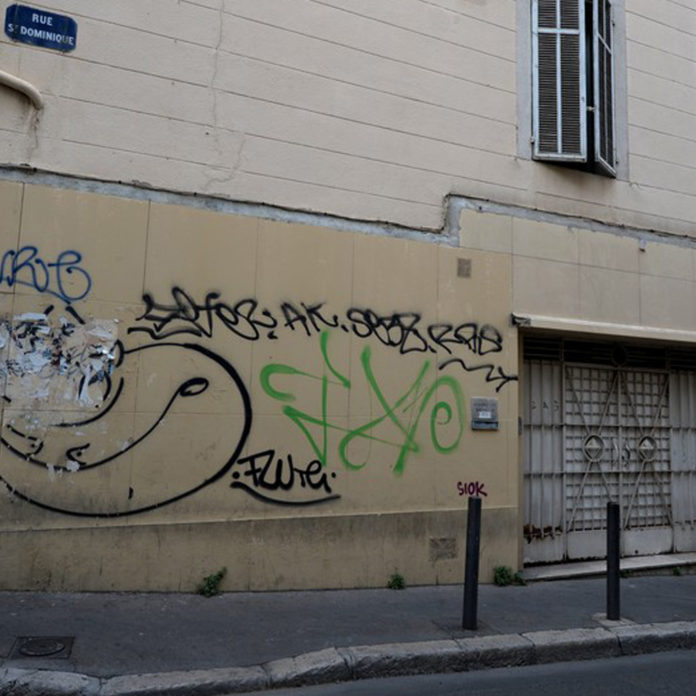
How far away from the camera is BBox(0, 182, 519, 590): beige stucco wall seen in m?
5.35

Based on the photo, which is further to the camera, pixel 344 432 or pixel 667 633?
pixel 344 432

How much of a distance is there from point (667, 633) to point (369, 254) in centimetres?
393

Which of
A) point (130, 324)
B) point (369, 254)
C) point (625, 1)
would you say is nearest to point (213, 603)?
point (130, 324)

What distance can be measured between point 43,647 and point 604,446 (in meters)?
6.00

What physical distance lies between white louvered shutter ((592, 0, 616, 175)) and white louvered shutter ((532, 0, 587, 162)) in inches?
8.0

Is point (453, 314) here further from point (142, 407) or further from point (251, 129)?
point (142, 407)

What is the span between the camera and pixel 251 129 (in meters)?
6.20

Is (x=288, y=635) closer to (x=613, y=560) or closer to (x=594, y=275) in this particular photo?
(x=613, y=560)

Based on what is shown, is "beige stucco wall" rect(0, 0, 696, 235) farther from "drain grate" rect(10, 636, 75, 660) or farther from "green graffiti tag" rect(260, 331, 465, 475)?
"drain grate" rect(10, 636, 75, 660)

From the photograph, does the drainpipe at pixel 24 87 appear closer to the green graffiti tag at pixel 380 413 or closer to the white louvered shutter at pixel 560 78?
the green graffiti tag at pixel 380 413

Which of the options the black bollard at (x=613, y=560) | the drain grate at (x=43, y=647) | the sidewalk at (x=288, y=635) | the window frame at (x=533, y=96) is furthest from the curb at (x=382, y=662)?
the window frame at (x=533, y=96)

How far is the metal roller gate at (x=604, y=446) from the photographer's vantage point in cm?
749

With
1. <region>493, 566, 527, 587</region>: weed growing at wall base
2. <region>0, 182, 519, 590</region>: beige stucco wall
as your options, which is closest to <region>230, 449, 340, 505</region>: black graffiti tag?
<region>0, 182, 519, 590</region>: beige stucco wall

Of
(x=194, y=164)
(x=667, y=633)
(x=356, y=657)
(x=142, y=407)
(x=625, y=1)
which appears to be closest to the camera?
(x=356, y=657)
